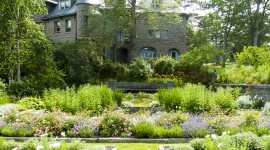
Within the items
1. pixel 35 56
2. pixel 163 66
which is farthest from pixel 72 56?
pixel 163 66

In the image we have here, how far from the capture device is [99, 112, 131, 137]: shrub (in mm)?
7742

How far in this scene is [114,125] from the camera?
25.6ft

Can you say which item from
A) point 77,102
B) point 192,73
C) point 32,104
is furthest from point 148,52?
point 77,102

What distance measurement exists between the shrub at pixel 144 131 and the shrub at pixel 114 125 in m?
0.22

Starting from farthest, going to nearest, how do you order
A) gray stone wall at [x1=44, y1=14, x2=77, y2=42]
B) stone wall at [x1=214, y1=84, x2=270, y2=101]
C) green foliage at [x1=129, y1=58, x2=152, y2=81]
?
1. gray stone wall at [x1=44, y1=14, x2=77, y2=42]
2. green foliage at [x1=129, y1=58, x2=152, y2=81]
3. stone wall at [x1=214, y1=84, x2=270, y2=101]

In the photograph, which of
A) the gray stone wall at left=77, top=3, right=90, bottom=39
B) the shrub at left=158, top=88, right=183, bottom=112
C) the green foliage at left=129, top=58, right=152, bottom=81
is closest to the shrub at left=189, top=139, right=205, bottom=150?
the shrub at left=158, top=88, right=183, bottom=112

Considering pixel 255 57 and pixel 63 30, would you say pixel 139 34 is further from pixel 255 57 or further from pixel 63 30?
pixel 255 57

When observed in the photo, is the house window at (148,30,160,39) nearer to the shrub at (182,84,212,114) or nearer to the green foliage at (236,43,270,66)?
the green foliage at (236,43,270,66)

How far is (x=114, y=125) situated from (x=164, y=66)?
53.1ft

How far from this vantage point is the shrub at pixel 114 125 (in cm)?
774

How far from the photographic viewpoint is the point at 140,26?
32000 mm

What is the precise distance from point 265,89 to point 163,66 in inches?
403

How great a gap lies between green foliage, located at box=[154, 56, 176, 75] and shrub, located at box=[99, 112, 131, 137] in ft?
51.9

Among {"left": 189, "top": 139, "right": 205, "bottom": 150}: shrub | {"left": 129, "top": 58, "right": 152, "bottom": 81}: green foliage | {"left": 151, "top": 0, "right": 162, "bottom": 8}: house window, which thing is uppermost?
{"left": 151, "top": 0, "right": 162, "bottom": 8}: house window
